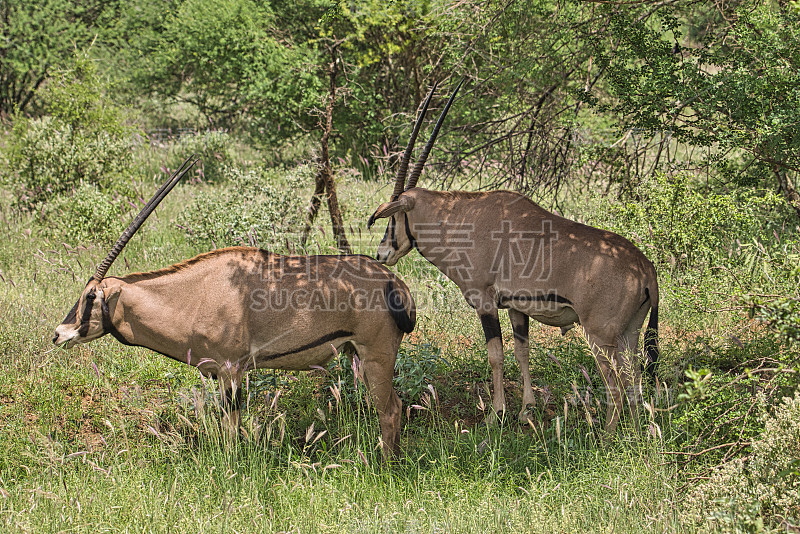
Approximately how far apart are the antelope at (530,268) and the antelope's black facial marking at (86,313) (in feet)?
7.79

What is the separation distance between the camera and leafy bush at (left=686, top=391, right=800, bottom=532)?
3.80m

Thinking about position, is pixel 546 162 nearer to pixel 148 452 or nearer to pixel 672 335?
pixel 672 335

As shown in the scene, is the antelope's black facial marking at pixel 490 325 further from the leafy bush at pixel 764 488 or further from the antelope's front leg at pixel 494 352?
the leafy bush at pixel 764 488

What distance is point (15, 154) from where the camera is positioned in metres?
11.0

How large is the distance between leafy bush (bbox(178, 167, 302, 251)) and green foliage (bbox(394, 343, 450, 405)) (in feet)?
9.51

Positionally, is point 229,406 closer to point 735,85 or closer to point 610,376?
point 610,376

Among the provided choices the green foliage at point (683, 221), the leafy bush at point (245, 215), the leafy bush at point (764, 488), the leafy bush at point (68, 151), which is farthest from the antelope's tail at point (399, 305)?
the leafy bush at point (68, 151)

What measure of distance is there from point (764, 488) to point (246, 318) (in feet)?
11.9

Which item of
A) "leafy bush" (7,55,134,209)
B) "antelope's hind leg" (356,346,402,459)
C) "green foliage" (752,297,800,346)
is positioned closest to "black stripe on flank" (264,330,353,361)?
"antelope's hind leg" (356,346,402,459)

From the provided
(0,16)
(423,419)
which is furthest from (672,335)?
(0,16)

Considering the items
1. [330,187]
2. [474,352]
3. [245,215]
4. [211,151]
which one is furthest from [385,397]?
[211,151]

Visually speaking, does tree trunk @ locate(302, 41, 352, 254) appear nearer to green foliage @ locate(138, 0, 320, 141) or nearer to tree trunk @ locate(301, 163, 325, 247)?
tree trunk @ locate(301, 163, 325, 247)

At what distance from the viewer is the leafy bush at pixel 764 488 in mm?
3798

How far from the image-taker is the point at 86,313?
527 centimetres
